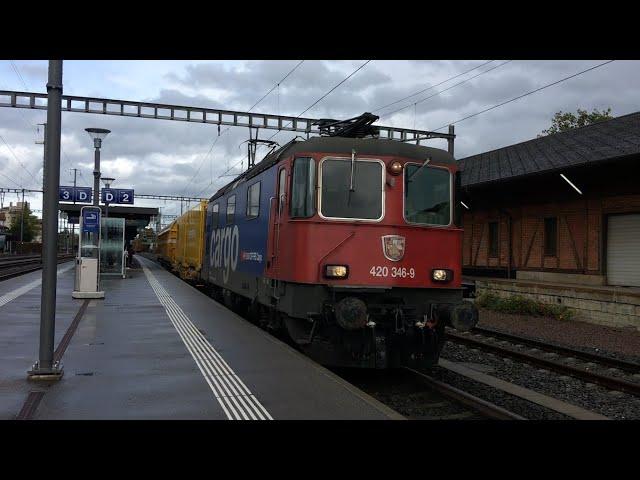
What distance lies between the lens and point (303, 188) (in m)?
8.07

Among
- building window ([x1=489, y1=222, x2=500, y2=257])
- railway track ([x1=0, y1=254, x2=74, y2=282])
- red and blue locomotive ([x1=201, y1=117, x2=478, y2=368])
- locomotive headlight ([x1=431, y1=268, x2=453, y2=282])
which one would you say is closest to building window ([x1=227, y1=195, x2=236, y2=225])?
red and blue locomotive ([x1=201, y1=117, x2=478, y2=368])

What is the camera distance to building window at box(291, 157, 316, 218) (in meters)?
7.96

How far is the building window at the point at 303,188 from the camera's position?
7957 mm

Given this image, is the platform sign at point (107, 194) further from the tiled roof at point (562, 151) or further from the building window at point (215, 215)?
the tiled roof at point (562, 151)

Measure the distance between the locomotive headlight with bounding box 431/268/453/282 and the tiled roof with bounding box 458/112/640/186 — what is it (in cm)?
908

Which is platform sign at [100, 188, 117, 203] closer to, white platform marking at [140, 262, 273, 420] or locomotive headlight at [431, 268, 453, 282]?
white platform marking at [140, 262, 273, 420]

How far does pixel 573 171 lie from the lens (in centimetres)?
1745

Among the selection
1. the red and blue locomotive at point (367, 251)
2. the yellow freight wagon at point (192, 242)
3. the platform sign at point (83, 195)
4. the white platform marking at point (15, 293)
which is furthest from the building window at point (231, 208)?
the platform sign at point (83, 195)

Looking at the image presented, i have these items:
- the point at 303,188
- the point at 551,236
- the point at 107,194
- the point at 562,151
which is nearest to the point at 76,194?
the point at 107,194

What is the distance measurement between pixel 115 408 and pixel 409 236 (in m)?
4.35

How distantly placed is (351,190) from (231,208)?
592cm

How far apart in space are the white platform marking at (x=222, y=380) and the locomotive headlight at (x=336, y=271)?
1691 mm
